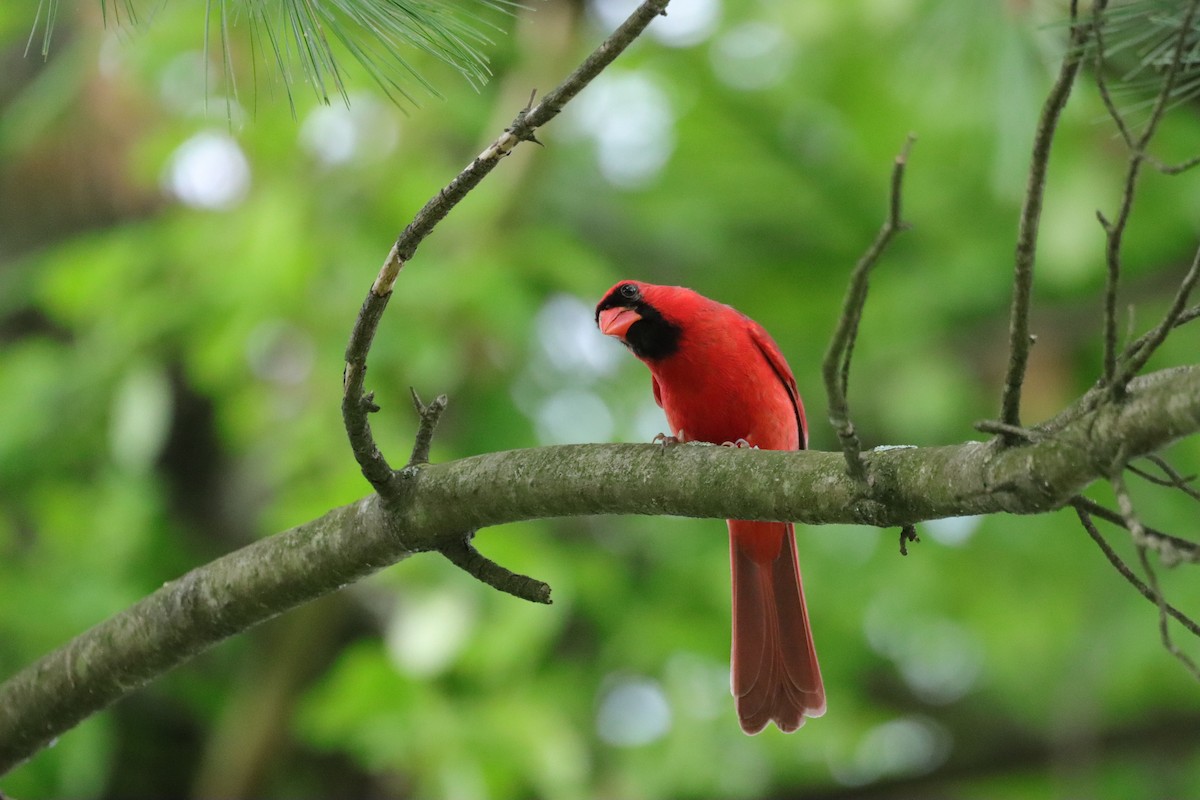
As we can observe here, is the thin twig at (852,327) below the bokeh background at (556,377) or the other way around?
below

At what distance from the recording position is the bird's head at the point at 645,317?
11.2 feet

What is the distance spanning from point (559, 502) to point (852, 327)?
70 centimetres

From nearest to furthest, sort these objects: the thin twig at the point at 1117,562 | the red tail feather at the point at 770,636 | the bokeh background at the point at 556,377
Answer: the thin twig at the point at 1117,562
the red tail feather at the point at 770,636
the bokeh background at the point at 556,377

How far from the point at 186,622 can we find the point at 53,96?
345 cm

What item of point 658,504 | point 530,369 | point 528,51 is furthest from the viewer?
point 530,369

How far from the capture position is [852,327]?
1597 millimetres

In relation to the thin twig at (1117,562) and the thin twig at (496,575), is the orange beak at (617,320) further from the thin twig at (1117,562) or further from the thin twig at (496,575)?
the thin twig at (1117,562)

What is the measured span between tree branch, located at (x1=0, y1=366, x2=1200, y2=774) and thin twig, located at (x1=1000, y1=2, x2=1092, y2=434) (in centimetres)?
9

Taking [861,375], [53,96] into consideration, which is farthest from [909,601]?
[53,96]

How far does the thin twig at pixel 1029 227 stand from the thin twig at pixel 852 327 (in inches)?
6.6

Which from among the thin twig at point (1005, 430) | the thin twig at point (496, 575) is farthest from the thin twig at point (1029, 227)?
the thin twig at point (496, 575)

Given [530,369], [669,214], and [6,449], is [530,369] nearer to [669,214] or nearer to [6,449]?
[669,214]

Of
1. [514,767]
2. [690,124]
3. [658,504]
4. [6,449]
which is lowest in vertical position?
[658,504]

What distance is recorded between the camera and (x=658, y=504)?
6.81 feet
